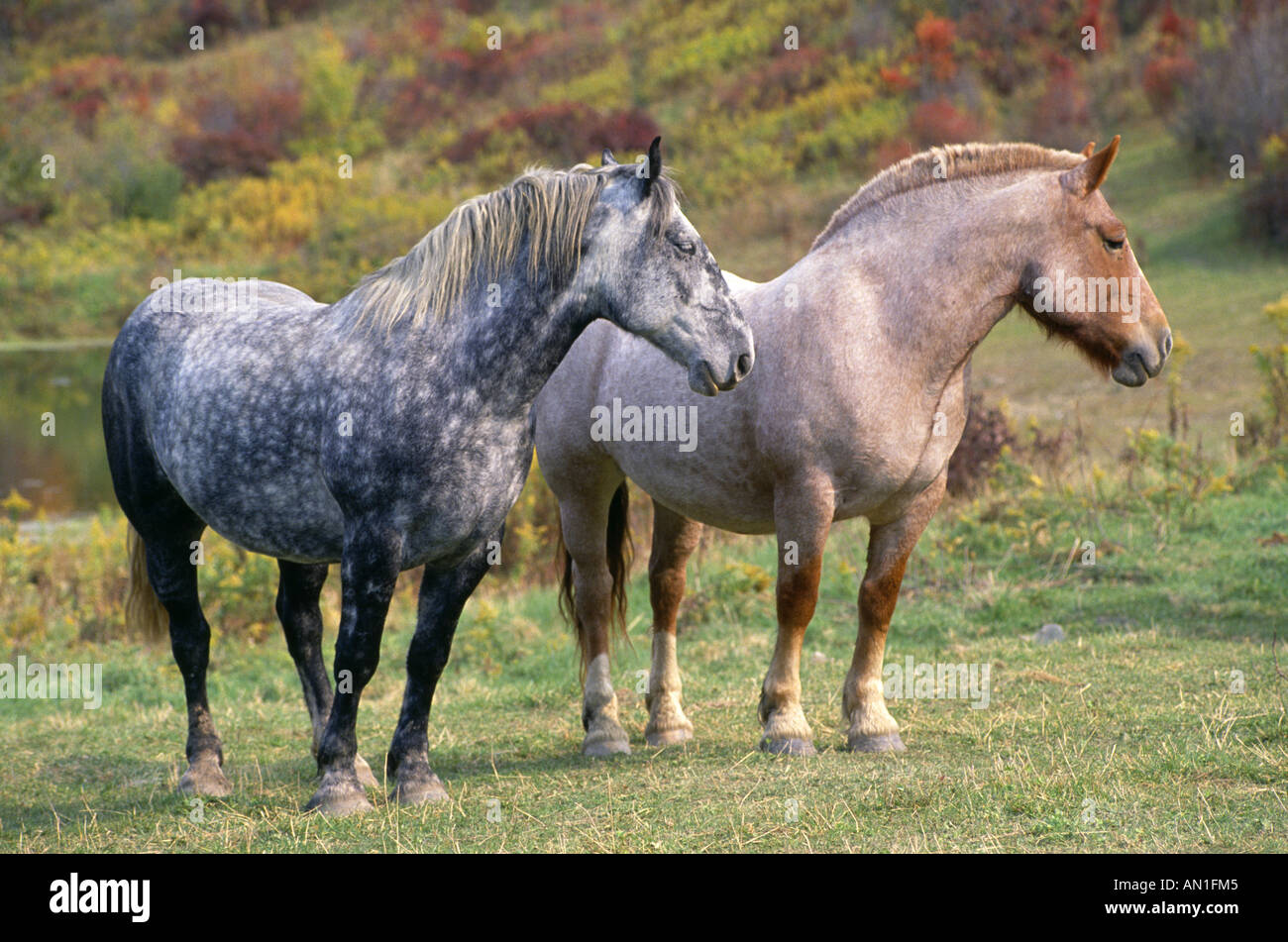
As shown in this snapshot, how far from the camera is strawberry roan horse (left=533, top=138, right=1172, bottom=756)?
4.92 metres

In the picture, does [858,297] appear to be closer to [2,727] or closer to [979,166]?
[979,166]

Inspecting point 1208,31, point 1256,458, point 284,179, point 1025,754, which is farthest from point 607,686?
point 284,179

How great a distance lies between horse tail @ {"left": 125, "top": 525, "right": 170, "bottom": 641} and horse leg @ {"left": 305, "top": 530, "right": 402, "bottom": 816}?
1.50 metres

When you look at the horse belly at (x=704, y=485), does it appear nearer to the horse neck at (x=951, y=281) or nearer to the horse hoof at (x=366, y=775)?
the horse neck at (x=951, y=281)

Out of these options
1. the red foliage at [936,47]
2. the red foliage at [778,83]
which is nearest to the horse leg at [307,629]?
the red foliage at [936,47]

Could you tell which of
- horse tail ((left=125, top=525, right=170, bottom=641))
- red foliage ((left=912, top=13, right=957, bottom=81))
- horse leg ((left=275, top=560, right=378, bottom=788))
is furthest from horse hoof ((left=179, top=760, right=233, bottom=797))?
red foliage ((left=912, top=13, right=957, bottom=81))

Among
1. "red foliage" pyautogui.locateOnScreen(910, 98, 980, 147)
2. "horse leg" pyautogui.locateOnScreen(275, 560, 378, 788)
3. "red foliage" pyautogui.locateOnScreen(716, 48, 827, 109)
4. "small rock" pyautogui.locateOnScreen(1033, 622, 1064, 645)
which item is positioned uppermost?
"red foliage" pyautogui.locateOnScreen(716, 48, 827, 109)

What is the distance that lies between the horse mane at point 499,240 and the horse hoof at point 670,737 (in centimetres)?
228

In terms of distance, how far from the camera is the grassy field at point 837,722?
425cm

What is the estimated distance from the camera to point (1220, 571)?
25.5 ft

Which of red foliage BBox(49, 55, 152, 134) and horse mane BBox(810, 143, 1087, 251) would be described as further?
red foliage BBox(49, 55, 152, 134)

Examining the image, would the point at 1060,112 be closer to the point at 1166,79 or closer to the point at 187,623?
the point at 1166,79

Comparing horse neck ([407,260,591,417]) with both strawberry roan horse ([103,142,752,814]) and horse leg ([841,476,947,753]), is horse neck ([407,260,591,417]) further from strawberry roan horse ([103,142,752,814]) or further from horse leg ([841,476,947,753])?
horse leg ([841,476,947,753])

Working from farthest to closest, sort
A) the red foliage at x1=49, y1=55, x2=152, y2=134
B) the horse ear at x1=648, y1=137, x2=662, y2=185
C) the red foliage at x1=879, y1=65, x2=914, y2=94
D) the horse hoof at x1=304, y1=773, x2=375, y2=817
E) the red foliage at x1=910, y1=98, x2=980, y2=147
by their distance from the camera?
1. the red foliage at x1=49, y1=55, x2=152, y2=134
2. the red foliage at x1=879, y1=65, x2=914, y2=94
3. the red foliage at x1=910, y1=98, x2=980, y2=147
4. the horse hoof at x1=304, y1=773, x2=375, y2=817
5. the horse ear at x1=648, y1=137, x2=662, y2=185
